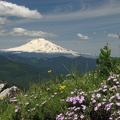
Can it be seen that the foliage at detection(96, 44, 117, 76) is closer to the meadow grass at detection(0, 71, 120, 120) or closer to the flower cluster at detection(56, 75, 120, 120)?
the meadow grass at detection(0, 71, 120, 120)

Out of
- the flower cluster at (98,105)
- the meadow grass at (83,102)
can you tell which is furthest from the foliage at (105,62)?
the flower cluster at (98,105)

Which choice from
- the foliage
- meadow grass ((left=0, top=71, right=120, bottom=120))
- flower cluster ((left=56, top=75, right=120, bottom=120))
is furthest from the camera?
the foliage

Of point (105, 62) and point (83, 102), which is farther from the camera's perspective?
point (105, 62)

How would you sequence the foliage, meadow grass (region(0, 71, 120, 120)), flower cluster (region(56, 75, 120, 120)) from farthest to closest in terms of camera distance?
1. the foliage
2. meadow grass (region(0, 71, 120, 120))
3. flower cluster (region(56, 75, 120, 120))

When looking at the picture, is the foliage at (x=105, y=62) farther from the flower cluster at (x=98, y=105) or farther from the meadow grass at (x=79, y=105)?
the flower cluster at (x=98, y=105)

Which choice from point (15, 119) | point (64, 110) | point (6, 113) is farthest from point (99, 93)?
point (6, 113)

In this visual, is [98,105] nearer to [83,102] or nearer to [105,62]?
[83,102]

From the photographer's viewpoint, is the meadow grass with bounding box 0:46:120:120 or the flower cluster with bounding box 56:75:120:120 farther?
the meadow grass with bounding box 0:46:120:120

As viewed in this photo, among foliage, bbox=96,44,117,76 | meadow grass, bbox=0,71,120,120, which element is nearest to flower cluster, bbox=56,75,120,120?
meadow grass, bbox=0,71,120,120

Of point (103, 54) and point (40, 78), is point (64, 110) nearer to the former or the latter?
point (103, 54)

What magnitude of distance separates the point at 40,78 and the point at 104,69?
4153 mm

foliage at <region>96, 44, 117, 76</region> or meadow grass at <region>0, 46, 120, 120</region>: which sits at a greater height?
foliage at <region>96, 44, 117, 76</region>

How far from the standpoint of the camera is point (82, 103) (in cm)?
728

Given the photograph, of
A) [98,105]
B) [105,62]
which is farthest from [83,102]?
[105,62]
